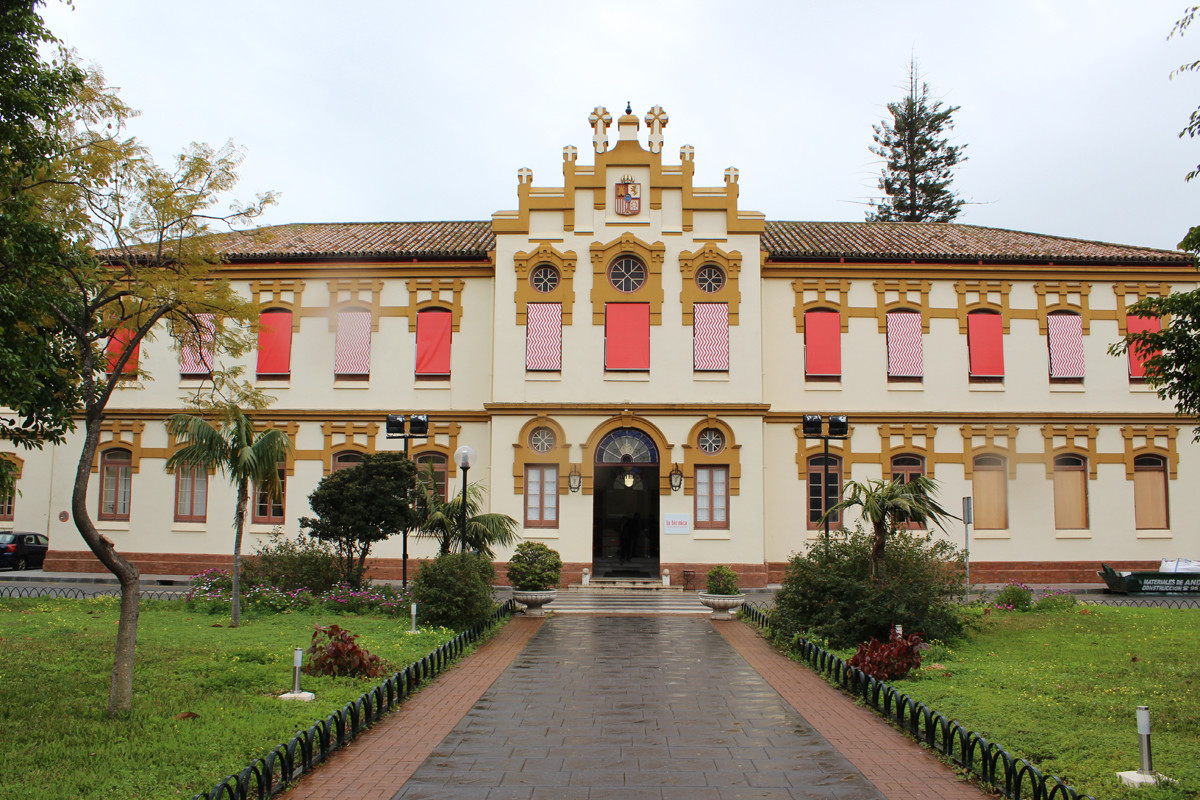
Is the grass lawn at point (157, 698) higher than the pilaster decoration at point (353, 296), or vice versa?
the pilaster decoration at point (353, 296)

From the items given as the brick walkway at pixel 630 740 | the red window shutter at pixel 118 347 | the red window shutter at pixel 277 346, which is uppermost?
the red window shutter at pixel 277 346

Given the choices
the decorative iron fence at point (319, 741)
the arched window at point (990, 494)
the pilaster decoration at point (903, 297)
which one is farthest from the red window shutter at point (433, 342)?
the arched window at point (990, 494)

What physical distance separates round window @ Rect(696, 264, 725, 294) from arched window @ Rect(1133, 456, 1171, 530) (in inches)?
551

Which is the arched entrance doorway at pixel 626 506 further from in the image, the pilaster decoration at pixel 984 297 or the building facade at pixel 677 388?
the pilaster decoration at pixel 984 297

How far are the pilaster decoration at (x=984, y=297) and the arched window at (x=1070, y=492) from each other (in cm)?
452

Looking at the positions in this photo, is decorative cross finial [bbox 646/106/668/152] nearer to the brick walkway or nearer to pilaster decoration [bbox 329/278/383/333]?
pilaster decoration [bbox 329/278/383/333]

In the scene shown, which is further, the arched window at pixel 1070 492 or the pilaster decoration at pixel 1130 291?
the pilaster decoration at pixel 1130 291

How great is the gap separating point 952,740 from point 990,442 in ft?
67.9

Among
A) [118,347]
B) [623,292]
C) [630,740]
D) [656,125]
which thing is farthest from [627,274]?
[630,740]

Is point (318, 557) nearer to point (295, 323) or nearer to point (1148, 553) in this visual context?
point (295, 323)

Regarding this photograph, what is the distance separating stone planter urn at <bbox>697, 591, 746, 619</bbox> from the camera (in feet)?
66.6

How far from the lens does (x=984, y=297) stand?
91.9 ft

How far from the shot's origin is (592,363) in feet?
87.4

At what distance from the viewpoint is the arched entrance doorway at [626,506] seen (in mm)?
26594
